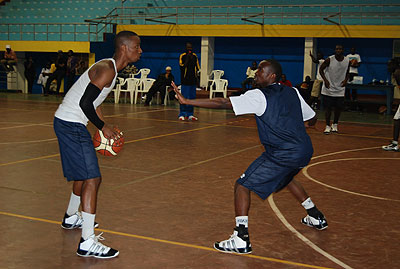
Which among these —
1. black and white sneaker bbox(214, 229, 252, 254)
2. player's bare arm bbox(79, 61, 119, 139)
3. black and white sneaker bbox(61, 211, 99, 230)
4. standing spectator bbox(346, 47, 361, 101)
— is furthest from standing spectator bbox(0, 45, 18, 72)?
black and white sneaker bbox(214, 229, 252, 254)

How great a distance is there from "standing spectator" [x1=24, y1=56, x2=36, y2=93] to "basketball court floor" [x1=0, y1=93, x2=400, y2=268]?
18059 millimetres

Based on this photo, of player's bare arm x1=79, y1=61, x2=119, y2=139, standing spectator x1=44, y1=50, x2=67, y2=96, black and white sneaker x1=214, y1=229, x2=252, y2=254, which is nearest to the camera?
player's bare arm x1=79, y1=61, x2=119, y2=139

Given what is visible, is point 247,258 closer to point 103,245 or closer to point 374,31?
point 103,245

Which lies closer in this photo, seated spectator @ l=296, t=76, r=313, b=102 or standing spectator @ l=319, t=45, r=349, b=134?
standing spectator @ l=319, t=45, r=349, b=134

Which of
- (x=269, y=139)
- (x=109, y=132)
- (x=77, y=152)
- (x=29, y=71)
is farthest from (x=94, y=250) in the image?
(x=29, y=71)

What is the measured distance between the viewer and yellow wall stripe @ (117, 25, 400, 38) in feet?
75.3

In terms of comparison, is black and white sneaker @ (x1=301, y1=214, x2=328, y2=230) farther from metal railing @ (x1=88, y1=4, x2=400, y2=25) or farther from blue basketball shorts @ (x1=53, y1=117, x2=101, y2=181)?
metal railing @ (x1=88, y1=4, x2=400, y2=25)

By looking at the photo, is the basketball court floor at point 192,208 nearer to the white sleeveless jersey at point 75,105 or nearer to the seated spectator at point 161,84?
the white sleeveless jersey at point 75,105

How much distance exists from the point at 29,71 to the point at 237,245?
85.7ft

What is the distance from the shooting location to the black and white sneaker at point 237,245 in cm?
434

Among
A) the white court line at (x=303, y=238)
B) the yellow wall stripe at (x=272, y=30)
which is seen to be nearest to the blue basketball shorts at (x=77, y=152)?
the white court line at (x=303, y=238)

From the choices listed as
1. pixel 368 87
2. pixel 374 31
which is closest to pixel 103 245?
pixel 368 87

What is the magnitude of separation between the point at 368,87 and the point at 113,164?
44.7ft

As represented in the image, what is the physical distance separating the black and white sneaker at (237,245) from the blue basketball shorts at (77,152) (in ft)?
3.87
